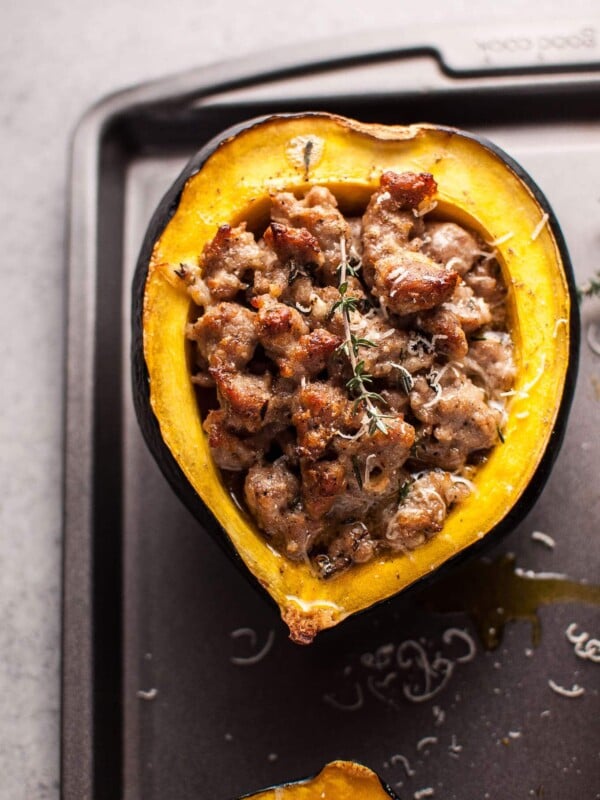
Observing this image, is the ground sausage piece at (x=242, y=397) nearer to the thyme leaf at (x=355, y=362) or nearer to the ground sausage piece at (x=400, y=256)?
the thyme leaf at (x=355, y=362)

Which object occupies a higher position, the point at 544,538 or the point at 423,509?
the point at 423,509

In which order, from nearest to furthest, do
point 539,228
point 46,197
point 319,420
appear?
point 319,420, point 539,228, point 46,197

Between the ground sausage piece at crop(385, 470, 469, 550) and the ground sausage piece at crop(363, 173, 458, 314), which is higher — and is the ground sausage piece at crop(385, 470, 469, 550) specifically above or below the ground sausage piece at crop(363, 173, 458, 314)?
below

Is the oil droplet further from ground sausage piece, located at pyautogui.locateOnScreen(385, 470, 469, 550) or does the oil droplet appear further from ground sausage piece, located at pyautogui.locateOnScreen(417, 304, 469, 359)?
ground sausage piece, located at pyautogui.locateOnScreen(417, 304, 469, 359)

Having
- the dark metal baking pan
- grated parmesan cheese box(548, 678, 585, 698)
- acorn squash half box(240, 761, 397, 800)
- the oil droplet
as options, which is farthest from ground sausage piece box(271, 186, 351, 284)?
grated parmesan cheese box(548, 678, 585, 698)

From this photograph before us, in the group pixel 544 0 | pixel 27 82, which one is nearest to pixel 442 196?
pixel 544 0

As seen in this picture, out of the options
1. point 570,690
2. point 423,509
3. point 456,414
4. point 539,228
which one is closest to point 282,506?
point 423,509

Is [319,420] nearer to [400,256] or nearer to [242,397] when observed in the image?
[242,397]

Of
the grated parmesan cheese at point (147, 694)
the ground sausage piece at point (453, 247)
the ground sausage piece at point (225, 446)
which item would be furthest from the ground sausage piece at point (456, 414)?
the grated parmesan cheese at point (147, 694)
